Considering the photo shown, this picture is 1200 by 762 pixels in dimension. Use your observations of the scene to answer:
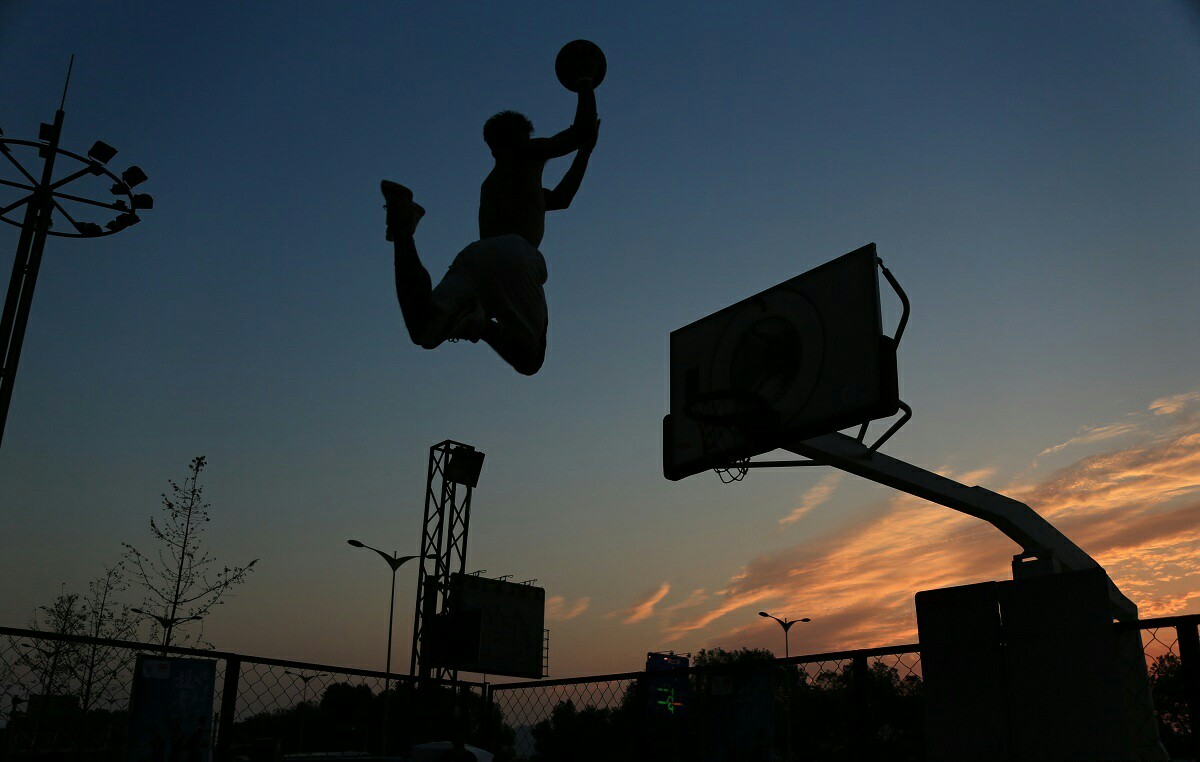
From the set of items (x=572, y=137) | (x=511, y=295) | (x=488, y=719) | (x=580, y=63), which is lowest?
(x=488, y=719)

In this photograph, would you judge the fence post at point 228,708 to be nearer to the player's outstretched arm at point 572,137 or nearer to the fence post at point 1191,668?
the player's outstretched arm at point 572,137

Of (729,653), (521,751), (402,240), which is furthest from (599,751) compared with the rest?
(729,653)

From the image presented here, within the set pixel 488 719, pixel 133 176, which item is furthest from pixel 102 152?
pixel 488 719

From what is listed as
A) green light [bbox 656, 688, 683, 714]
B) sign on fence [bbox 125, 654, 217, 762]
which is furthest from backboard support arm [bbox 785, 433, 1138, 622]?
sign on fence [bbox 125, 654, 217, 762]

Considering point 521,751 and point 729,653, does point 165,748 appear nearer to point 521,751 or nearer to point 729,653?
point 521,751

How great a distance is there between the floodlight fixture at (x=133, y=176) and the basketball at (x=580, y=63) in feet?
30.9

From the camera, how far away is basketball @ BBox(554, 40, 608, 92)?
467cm

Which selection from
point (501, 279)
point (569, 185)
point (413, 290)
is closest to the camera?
point (413, 290)

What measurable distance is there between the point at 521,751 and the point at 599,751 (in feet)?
3.38

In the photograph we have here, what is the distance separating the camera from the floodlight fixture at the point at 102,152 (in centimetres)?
1128

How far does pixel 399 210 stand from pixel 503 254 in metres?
0.57

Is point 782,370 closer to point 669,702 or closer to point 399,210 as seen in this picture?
point 669,702

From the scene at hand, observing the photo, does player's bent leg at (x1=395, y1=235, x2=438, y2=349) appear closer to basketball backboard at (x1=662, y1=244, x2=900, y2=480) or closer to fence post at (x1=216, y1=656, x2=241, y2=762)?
fence post at (x1=216, y1=656, x2=241, y2=762)

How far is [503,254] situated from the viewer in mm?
4285
